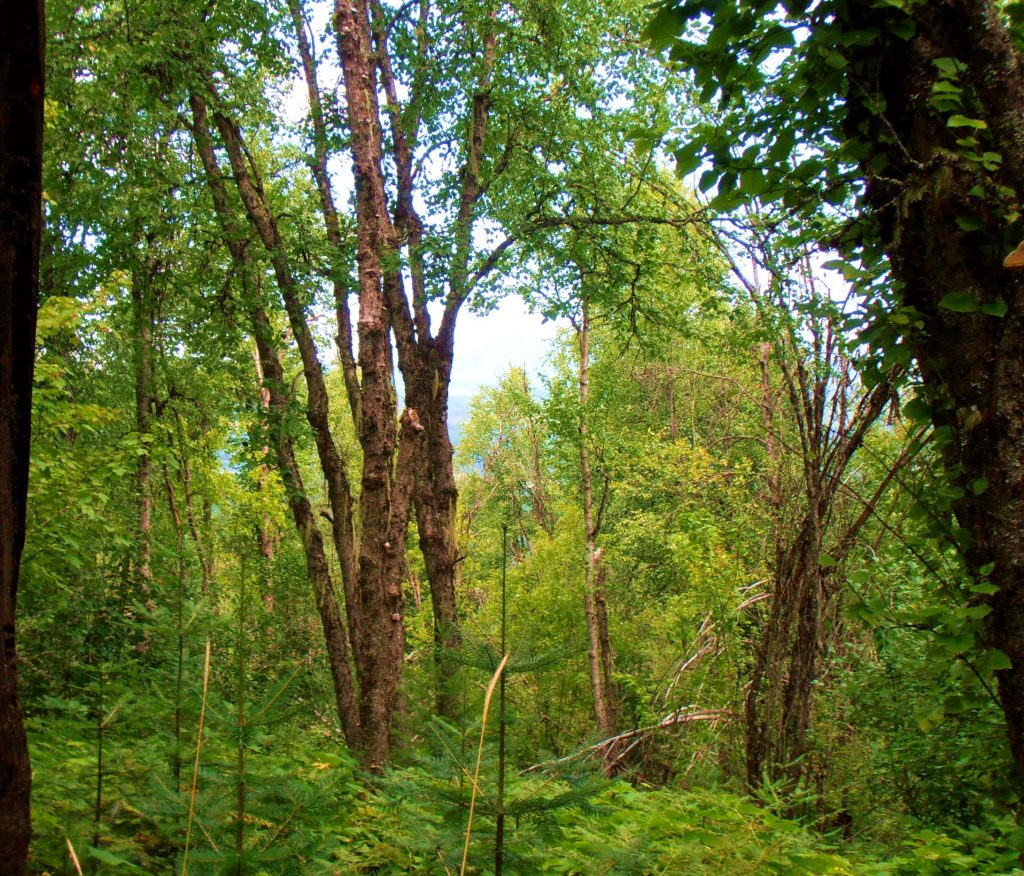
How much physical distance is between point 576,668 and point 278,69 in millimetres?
13338

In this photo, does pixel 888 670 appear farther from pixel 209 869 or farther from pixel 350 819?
pixel 209 869

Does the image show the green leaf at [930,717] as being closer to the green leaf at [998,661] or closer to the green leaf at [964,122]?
the green leaf at [998,661]

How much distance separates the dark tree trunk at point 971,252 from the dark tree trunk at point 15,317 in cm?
219

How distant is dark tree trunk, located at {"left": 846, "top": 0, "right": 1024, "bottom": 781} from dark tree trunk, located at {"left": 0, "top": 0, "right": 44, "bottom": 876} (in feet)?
7.18

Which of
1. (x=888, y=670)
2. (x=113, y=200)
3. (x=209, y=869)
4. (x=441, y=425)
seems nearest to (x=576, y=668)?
(x=441, y=425)

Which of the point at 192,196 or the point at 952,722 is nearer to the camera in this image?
the point at 952,722

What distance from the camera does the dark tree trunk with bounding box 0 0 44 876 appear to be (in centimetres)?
132

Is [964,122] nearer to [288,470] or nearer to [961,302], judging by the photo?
[961,302]

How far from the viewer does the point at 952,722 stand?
15.9 ft

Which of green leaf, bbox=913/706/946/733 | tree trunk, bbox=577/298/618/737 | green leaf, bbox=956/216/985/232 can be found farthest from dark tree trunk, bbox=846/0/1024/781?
tree trunk, bbox=577/298/618/737

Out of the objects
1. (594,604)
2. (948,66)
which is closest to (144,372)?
(594,604)

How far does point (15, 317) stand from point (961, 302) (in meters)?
2.35

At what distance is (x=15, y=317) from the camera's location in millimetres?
1378

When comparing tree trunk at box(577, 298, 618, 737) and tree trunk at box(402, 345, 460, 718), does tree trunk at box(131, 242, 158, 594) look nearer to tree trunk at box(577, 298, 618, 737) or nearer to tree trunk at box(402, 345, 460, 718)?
tree trunk at box(402, 345, 460, 718)
